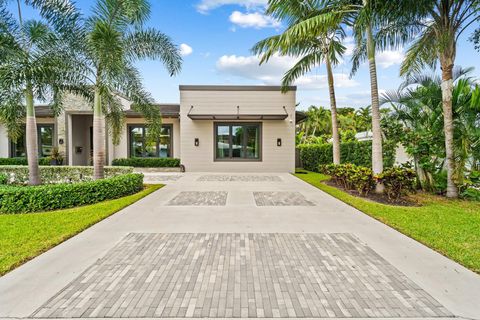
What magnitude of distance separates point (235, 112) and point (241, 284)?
1317cm

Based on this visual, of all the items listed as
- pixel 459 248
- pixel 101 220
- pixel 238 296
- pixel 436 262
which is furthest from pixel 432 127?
pixel 101 220

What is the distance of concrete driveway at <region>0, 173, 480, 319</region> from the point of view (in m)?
2.68

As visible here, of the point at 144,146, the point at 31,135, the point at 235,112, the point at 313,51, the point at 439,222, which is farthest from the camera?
the point at 144,146

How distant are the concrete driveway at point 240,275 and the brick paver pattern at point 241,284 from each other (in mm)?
12

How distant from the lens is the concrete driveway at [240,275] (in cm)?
268

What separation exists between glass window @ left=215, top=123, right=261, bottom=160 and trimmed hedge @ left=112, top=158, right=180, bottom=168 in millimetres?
2948

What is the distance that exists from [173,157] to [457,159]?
47.8ft

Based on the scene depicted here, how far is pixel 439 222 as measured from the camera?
5.68 metres

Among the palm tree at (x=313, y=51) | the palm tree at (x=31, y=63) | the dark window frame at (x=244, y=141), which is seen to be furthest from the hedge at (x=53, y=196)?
the dark window frame at (x=244, y=141)

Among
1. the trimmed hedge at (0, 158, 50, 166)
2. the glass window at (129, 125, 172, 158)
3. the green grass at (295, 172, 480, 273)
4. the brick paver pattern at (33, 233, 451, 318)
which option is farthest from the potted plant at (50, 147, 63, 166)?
the green grass at (295, 172, 480, 273)

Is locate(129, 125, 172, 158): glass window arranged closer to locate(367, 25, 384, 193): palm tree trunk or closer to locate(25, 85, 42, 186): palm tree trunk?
locate(25, 85, 42, 186): palm tree trunk

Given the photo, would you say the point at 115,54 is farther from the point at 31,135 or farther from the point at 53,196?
the point at 53,196

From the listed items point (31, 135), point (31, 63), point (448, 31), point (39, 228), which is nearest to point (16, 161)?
point (31, 135)

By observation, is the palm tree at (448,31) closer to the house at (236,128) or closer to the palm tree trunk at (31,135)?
the house at (236,128)
